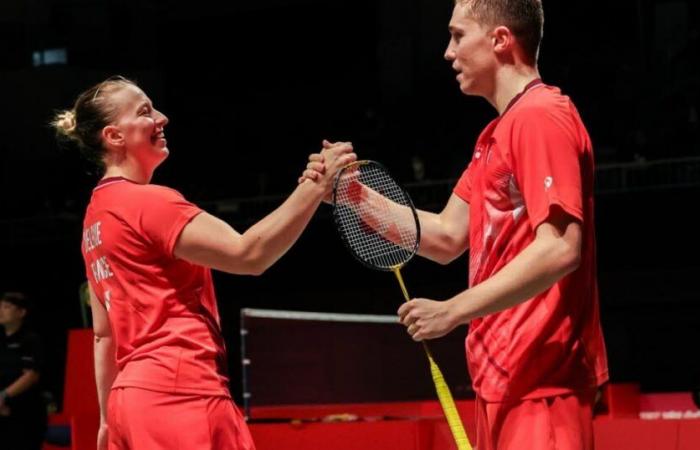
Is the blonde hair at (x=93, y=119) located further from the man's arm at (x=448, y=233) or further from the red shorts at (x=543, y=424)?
the red shorts at (x=543, y=424)

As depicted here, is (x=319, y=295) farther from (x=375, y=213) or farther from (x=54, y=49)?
(x=375, y=213)

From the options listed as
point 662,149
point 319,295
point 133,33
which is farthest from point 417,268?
point 133,33

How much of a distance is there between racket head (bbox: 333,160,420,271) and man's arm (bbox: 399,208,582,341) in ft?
2.33

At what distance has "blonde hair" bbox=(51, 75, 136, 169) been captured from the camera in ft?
9.40

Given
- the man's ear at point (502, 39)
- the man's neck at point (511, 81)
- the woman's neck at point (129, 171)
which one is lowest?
the woman's neck at point (129, 171)

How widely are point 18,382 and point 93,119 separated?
421cm

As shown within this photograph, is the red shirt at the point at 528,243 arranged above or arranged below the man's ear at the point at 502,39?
below

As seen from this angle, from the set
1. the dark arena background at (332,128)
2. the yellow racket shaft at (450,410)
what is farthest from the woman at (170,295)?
the dark arena background at (332,128)

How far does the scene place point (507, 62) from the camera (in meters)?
2.40

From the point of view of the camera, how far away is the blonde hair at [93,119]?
287cm

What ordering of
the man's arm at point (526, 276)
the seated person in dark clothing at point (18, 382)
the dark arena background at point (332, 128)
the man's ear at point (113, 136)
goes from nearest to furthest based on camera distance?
the man's arm at point (526, 276), the man's ear at point (113, 136), the seated person in dark clothing at point (18, 382), the dark arena background at point (332, 128)

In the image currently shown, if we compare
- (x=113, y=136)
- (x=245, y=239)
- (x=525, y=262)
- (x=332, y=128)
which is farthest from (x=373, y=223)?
(x=332, y=128)

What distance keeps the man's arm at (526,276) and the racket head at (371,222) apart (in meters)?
0.71

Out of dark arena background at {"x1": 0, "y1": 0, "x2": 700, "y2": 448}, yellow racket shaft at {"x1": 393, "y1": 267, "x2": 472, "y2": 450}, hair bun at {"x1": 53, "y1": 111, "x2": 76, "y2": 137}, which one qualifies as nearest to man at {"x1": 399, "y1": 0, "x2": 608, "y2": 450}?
yellow racket shaft at {"x1": 393, "y1": 267, "x2": 472, "y2": 450}
